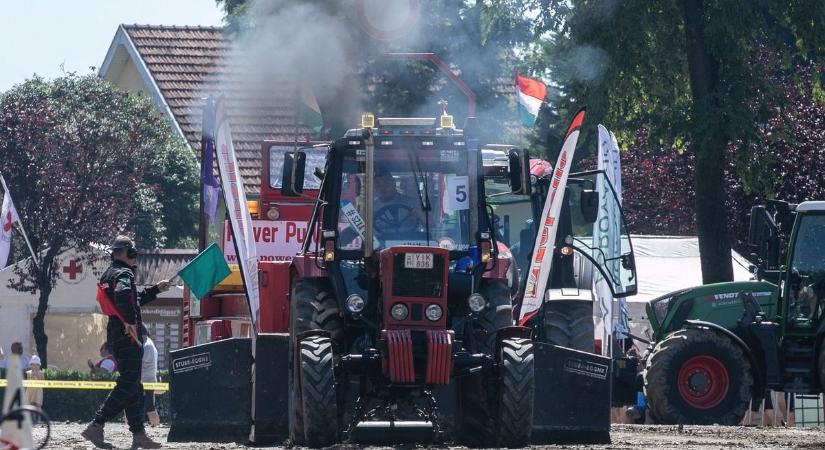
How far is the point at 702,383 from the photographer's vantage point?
1852 cm

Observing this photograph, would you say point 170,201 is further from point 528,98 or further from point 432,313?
point 432,313

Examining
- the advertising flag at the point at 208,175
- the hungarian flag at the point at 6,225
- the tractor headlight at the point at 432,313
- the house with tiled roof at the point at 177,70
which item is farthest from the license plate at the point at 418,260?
the house with tiled roof at the point at 177,70

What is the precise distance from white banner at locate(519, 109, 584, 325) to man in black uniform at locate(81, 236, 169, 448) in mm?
3587

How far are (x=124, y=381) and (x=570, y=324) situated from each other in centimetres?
447

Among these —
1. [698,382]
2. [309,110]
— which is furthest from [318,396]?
[309,110]

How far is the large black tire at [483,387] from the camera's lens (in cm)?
1275

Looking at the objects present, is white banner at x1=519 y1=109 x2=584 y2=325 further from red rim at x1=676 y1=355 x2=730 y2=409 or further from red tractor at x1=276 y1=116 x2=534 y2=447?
red rim at x1=676 y1=355 x2=730 y2=409

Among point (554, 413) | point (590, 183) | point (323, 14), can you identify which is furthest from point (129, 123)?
point (554, 413)

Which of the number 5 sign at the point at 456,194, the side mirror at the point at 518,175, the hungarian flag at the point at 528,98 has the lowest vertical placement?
the number 5 sign at the point at 456,194

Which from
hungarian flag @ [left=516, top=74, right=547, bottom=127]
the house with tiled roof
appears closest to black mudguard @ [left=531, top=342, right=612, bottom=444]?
hungarian flag @ [left=516, top=74, right=547, bottom=127]

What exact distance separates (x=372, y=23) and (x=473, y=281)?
1233 centimetres

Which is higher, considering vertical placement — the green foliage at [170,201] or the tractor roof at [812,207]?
the green foliage at [170,201]

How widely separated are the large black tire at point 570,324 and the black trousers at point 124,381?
404cm

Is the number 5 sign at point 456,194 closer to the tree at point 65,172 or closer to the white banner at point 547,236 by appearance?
the white banner at point 547,236
